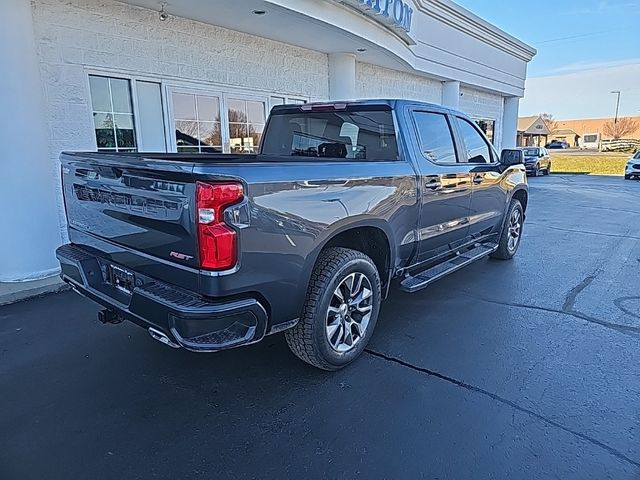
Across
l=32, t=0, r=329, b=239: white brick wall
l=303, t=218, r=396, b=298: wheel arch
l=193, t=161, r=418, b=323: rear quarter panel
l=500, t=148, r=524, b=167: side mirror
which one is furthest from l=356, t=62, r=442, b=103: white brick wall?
l=193, t=161, r=418, b=323: rear quarter panel

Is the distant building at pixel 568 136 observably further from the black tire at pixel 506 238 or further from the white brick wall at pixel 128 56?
the black tire at pixel 506 238

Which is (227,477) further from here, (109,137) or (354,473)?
(109,137)

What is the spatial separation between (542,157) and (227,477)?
26776 mm

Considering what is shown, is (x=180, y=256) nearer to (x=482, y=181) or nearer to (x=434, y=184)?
(x=434, y=184)

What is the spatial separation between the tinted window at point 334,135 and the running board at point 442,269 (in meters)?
1.16

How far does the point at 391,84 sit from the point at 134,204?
10.8m

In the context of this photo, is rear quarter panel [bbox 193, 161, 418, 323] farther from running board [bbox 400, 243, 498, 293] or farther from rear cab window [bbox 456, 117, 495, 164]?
rear cab window [bbox 456, 117, 495, 164]

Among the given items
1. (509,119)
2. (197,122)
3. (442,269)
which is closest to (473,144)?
(442,269)

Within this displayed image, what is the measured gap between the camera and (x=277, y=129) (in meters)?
4.72

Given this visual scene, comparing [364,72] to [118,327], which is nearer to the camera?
[118,327]

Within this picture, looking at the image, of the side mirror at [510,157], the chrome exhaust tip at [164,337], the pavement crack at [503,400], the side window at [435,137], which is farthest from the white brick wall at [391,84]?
the chrome exhaust tip at [164,337]

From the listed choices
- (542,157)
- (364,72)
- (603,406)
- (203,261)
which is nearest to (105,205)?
(203,261)

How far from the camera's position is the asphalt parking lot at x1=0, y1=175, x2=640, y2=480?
2.43 metres

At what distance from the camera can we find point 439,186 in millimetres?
4211
